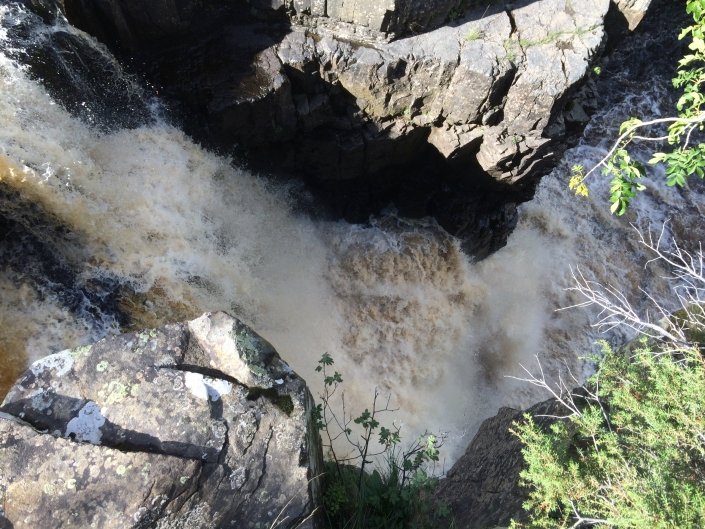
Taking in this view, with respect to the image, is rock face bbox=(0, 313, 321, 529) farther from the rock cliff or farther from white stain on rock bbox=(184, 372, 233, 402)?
the rock cliff

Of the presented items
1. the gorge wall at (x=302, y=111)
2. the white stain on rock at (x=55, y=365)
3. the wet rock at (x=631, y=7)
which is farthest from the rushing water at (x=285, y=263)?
the wet rock at (x=631, y=7)

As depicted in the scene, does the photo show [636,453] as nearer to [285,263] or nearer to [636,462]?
[636,462]

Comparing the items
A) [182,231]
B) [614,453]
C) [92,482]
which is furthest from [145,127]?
[614,453]

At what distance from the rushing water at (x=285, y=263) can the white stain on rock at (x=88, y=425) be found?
282 centimetres

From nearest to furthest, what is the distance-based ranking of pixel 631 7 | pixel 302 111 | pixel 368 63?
1. pixel 368 63
2. pixel 631 7
3. pixel 302 111

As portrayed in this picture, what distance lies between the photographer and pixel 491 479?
4.87 meters

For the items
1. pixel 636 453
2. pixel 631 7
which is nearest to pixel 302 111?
pixel 631 7

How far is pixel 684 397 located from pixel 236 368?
312cm

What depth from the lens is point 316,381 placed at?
766cm

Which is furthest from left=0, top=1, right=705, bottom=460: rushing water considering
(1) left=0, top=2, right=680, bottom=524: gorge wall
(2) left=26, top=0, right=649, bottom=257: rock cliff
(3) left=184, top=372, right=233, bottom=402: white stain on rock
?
(3) left=184, top=372, right=233, bottom=402: white stain on rock

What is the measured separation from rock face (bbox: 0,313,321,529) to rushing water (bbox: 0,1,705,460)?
2.77 m

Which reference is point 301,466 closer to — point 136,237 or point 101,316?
point 101,316

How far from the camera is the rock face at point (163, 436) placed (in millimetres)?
3180

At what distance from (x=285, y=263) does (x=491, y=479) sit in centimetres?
504
